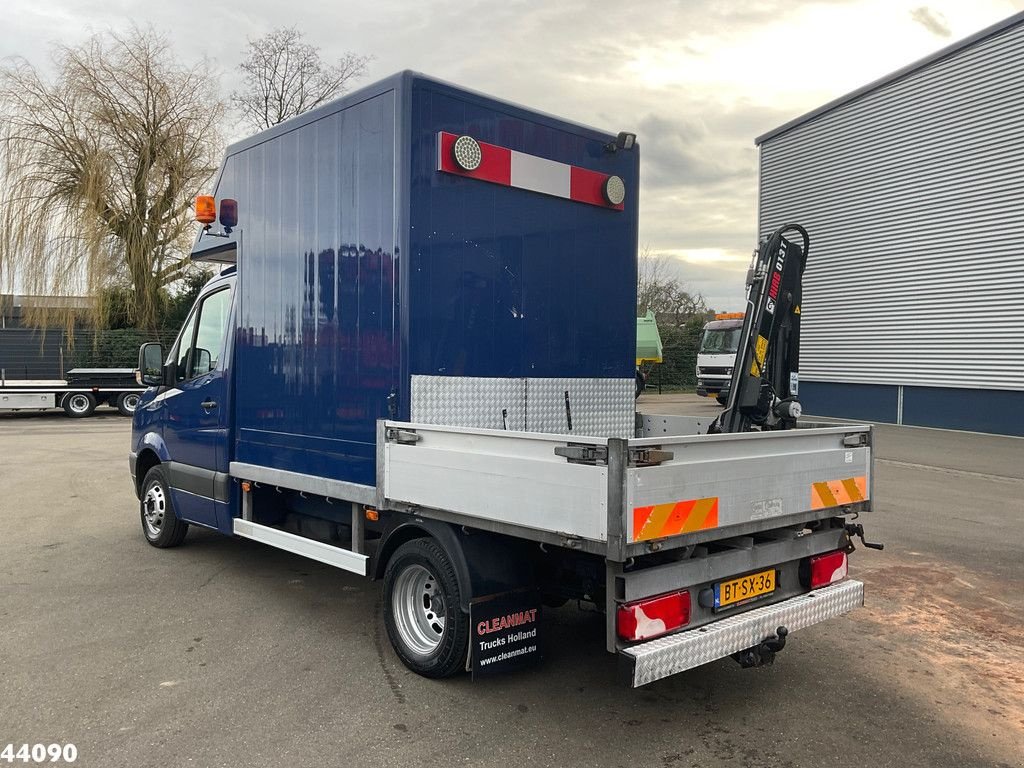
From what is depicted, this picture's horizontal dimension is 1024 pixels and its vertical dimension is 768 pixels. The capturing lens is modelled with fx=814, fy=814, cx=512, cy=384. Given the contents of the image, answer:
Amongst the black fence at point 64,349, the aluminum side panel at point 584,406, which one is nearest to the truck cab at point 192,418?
the aluminum side panel at point 584,406

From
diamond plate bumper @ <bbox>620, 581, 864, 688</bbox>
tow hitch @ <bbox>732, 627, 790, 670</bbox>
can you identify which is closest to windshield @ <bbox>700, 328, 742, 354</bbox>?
diamond plate bumper @ <bbox>620, 581, 864, 688</bbox>

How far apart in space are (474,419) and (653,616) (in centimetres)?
167

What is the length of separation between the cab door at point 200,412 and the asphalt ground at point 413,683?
65 cm

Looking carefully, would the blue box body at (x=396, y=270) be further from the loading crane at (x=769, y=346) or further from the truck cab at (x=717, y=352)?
the truck cab at (x=717, y=352)

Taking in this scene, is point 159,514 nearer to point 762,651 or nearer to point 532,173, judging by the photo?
point 532,173

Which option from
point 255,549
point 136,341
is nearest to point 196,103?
point 136,341

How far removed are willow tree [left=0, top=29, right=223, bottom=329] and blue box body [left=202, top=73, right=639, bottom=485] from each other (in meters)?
22.4

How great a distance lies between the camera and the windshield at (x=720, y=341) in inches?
974

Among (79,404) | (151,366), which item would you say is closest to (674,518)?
(151,366)

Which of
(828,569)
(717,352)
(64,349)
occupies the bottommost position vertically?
(828,569)

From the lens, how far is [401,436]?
417cm

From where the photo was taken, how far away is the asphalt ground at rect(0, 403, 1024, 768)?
3510mm

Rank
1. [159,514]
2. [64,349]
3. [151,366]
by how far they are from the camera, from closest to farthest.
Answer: [151,366]
[159,514]
[64,349]

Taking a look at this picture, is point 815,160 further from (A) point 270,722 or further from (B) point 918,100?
Result: (A) point 270,722
